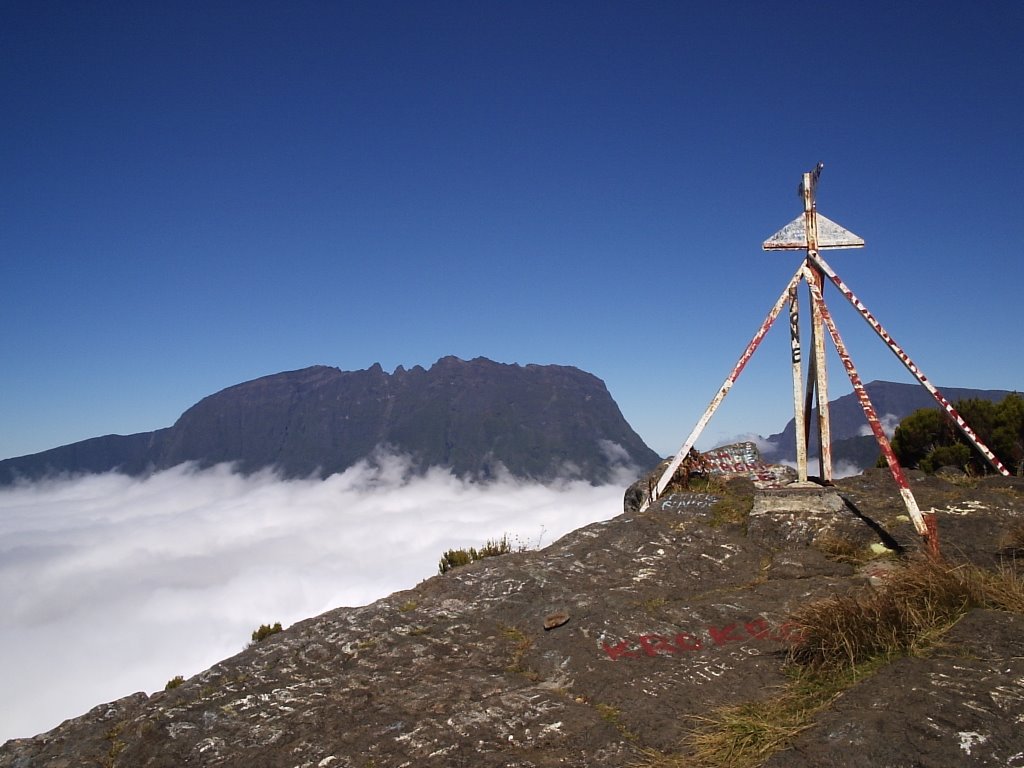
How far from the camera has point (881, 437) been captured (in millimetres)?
9414

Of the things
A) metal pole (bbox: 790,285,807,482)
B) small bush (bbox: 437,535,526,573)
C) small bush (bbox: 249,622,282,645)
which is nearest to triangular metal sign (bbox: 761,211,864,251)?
metal pole (bbox: 790,285,807,482)

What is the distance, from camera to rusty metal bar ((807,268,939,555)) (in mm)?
7479

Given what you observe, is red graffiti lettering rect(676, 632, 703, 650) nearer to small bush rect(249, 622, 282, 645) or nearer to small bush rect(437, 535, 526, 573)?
small bush rect(437, 535, 526, 573)

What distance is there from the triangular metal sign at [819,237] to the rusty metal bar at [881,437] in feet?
2.39

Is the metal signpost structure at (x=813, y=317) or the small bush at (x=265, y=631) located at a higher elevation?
the metal signpost structure at (x=813, y=317)

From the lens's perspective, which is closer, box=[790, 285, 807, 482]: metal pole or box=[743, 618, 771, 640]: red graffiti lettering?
box=[743, 618, 771, 640]: red graffiti lettering

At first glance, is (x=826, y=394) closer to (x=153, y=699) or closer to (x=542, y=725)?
(x=542, y=725)

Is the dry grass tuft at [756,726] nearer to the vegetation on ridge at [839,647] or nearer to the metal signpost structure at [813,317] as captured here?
the vegetation on ridge at [839,647]

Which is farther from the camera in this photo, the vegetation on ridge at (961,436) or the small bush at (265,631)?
the vegetation on ridge at (961,436)

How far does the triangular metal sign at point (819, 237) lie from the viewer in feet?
36.8

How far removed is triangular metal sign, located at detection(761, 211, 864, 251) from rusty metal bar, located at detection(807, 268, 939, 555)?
0.73 meters

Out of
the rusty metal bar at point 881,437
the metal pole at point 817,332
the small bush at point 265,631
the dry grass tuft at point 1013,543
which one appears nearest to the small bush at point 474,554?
the small bush at point 265,631

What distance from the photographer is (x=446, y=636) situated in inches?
236

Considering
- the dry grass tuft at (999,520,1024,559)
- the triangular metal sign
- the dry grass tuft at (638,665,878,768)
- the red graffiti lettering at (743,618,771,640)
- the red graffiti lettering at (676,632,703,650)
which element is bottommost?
the red graffiti lettering at (676,632,703,650)
